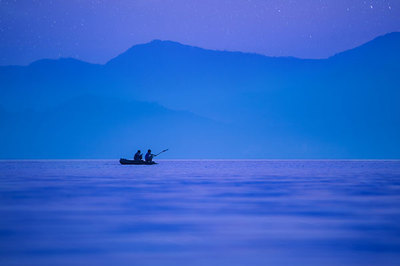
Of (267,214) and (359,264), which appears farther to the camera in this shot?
(267,214)

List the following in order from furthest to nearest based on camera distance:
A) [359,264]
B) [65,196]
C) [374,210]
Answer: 1. [65,196]
2. [374,210]
3. [359,264]

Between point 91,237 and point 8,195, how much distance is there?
6.98 meters

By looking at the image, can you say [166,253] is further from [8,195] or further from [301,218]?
[8,195]

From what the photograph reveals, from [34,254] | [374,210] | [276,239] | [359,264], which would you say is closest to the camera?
[359,264]

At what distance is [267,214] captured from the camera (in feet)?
29.8

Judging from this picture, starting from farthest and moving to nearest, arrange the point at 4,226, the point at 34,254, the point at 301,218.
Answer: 1. the point at 301,218
2. the point at 4,226
3. the point at 34,254

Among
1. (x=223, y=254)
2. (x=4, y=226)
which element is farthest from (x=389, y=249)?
(x=4, y=226)

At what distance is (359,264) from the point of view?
17.4 ft

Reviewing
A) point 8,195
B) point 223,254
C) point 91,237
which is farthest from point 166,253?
point 8,195

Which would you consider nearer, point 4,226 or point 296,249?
point 296,249

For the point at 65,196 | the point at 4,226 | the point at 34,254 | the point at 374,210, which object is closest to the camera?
the point at 34,254

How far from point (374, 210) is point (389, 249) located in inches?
152

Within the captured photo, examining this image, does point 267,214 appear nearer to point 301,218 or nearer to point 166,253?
point 301,218

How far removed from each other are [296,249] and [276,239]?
0.68 metres
